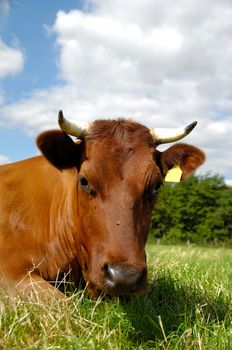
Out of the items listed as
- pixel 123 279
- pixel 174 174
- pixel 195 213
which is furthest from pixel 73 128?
pixel 195 213

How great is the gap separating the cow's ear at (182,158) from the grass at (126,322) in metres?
1.52

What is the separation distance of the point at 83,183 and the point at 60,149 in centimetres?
64

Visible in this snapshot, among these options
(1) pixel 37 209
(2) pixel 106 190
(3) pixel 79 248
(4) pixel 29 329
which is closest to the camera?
(4) pixel 29 329

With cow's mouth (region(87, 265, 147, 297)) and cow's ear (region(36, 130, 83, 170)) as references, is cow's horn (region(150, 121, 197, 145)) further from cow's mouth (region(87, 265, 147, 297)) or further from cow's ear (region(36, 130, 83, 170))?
cow's mouth (region(87, 265, 147, 297))

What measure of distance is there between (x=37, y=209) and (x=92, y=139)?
1296 millimetres

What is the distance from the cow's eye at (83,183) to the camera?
16.9 feet

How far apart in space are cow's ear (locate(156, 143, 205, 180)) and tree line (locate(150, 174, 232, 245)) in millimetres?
43006

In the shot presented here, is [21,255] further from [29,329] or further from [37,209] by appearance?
[29,329]

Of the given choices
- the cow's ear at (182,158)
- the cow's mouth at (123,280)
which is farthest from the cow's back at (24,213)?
the cow's mouth at (123,280)

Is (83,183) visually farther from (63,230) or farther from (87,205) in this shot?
(63,230)

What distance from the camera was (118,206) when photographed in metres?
4.68

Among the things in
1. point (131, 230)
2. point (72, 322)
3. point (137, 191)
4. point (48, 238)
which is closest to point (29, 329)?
point (72, 322)

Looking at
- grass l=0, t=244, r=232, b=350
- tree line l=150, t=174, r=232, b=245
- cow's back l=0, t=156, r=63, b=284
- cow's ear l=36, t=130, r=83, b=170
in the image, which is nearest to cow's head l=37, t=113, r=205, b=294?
cow's ear l=36, t=130, r=83, b=170

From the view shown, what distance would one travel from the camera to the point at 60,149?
565cm
